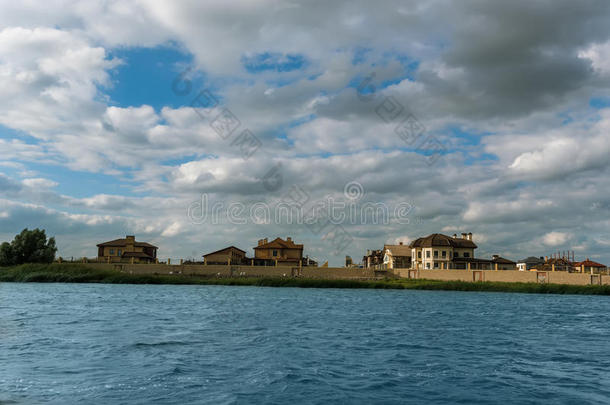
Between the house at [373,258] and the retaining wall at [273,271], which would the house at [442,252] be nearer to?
the retaining wall at [273,271]

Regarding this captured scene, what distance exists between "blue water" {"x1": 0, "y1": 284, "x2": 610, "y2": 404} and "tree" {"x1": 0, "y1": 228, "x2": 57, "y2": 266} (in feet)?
218

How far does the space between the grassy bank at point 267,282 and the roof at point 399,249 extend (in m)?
25.7

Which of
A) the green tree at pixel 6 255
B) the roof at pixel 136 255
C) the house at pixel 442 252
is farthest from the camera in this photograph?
the roof at pixel 136 255

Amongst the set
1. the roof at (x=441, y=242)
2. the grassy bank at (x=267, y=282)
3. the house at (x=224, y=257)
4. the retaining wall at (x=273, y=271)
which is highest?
the roof at (x=441, y=242)

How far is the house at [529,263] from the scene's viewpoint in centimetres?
11624

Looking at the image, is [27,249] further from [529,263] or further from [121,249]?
[529,263]

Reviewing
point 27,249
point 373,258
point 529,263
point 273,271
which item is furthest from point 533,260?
point 27,249

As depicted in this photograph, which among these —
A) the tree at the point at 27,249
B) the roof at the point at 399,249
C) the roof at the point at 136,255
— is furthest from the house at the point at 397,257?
the tree at the point at 27,249

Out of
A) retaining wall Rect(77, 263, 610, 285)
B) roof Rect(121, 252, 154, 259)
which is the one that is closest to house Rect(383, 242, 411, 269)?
retaining wall Rect(77, 263, 610, 285)

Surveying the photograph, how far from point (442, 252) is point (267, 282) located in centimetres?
3737

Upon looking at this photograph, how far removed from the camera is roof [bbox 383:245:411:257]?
100 m

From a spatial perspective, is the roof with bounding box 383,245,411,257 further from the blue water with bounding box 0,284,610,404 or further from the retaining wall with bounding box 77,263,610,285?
the blue water with bounding box 0,284,610,404

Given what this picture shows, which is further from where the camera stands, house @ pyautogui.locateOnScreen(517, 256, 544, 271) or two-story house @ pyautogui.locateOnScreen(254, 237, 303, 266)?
house @ pyautogui.locateOnScreen(517, 256, 544, 271)

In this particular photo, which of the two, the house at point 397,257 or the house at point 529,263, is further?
the house at point 529,263
